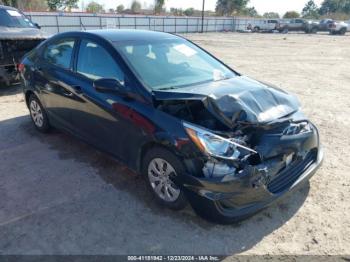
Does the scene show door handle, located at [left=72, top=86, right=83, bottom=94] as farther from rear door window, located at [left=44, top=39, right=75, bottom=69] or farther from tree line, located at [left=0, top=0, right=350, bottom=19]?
tree line, located at [left=0, top=0, right=350, bottom=19]

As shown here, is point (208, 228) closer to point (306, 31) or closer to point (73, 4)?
point (306, 31)

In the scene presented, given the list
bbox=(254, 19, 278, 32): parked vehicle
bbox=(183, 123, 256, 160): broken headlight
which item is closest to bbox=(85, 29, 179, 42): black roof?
bbox=(183, 123, 256, 160): broken headlight

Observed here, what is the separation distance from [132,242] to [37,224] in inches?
38.5

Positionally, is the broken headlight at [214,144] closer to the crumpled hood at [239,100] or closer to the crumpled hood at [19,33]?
the crumpled hood at [239,100]

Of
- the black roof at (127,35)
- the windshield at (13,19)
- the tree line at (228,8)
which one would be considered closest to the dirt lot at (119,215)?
the black roof at (127,35)

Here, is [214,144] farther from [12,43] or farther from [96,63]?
[12,43]

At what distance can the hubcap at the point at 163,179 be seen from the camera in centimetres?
312

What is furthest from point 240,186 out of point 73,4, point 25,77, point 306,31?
point 73,4

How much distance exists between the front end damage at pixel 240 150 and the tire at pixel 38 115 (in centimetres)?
270

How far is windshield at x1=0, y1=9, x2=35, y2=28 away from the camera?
334 inches

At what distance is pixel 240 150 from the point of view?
9.37ft

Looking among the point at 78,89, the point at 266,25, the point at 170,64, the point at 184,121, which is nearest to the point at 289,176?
the point at 184,121

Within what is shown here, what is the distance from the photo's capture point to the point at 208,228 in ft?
9.94

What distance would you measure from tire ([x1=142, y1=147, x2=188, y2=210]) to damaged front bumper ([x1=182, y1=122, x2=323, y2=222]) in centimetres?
17
